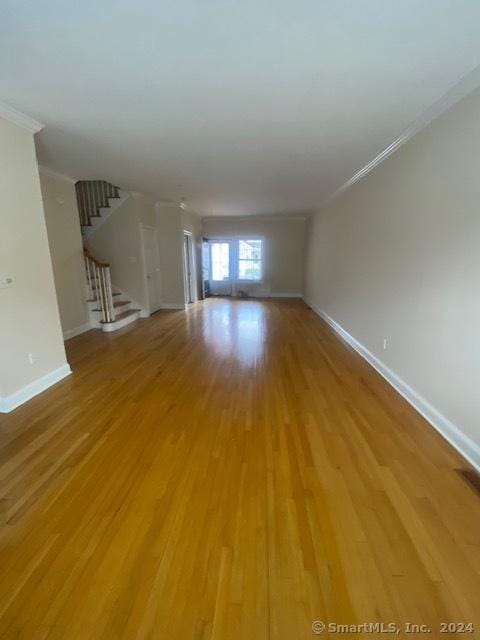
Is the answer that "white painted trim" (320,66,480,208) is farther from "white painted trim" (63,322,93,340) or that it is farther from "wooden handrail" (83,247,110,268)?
"white painted trim" (63,322,93,340)

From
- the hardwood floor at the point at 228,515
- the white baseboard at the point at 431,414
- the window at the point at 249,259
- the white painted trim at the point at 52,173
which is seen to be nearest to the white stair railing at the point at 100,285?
the white painted trim at the point at 52,173

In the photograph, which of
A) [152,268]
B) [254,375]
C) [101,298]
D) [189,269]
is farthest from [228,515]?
[189,269]

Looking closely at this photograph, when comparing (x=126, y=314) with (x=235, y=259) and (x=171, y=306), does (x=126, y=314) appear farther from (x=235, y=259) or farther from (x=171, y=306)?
(x=235, y=259)

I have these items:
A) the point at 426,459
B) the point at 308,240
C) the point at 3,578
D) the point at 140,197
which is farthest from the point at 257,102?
the point at 308,240

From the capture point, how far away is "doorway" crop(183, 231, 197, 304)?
734 cm

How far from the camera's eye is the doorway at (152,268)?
248 inches

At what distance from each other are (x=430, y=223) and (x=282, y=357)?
2.22m

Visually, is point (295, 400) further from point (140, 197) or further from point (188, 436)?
point (140, 197)

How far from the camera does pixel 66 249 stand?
15.1ft

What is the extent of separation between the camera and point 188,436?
215 centimetres

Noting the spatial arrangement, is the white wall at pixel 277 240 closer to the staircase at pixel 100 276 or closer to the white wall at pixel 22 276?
the staircase at pixel 100 276

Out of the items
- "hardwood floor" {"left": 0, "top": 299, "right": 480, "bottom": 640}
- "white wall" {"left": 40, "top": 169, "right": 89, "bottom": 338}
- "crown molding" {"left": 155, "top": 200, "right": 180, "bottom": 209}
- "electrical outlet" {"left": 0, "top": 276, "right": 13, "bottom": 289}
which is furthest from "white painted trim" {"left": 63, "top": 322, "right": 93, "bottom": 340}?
"crown molding" {"left": 155, "top": 200, "right": 180, "bottom": 209}

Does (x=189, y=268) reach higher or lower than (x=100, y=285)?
higher

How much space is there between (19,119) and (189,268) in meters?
5.40
